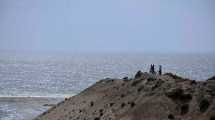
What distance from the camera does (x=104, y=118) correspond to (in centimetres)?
4194

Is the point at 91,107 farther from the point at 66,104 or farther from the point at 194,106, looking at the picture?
the point at 194,106

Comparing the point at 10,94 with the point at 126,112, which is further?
the point at 10,94

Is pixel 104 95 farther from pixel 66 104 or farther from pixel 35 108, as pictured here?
pixel 35 108

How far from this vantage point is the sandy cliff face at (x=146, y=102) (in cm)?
3486

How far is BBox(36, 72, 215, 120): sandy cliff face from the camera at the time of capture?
34.9m

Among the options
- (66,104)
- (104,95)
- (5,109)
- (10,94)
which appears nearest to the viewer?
(104,95)

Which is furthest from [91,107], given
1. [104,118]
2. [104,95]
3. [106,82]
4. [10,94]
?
[10,94]

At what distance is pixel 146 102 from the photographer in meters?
39.4

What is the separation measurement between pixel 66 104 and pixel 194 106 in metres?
27.0

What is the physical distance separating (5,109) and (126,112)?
144 ft

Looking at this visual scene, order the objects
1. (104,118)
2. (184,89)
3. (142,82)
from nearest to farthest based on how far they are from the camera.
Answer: (184,89), (104,118), (142,82)

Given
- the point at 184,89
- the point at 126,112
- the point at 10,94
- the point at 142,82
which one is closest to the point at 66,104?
the point at 142,82

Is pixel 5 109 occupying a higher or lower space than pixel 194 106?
lower

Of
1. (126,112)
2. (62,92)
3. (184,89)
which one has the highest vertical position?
(184,89)
